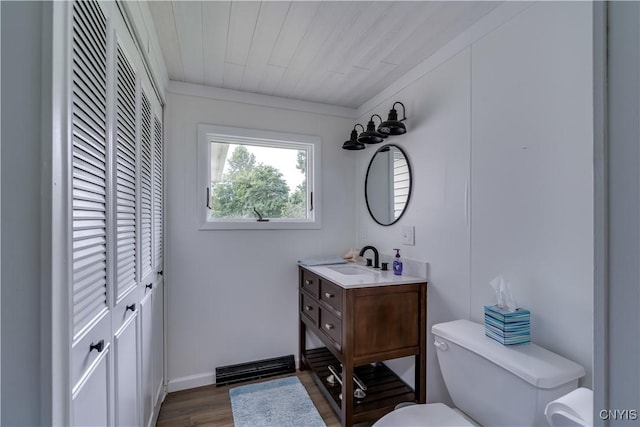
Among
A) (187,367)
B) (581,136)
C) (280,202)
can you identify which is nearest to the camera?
(581,136)

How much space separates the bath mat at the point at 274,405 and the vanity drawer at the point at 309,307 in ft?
1.66

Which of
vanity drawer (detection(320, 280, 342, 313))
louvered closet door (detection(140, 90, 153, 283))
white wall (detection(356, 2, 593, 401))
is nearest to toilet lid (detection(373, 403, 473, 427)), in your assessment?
white wall (detection(356, 2, 593, 401))

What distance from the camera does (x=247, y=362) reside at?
7.39 feet

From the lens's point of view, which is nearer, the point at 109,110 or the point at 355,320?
the point at 109,110

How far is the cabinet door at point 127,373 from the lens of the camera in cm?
100

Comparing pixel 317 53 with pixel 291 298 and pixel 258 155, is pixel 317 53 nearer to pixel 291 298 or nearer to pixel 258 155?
pixel 258 155

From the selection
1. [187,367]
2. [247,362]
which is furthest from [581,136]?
[187,367]

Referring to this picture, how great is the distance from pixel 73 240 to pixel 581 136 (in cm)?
162

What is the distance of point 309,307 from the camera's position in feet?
7.16

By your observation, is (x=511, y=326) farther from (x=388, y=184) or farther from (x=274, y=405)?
(x=274, y=405)

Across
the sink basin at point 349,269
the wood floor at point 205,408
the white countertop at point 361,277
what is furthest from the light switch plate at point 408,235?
the wood floor at point 205,408

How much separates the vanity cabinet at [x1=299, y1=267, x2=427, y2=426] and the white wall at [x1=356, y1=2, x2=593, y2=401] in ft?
0.34

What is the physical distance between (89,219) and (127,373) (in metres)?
0.74

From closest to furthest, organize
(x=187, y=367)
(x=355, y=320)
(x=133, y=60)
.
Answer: (x=133, y=60) < (x=355, y=320) < (x=187, y=367)
